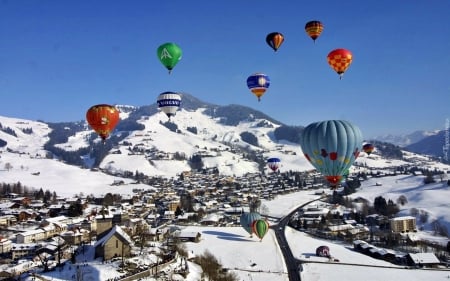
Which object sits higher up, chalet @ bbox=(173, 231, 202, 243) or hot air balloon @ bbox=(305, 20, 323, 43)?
hot air balloon @ bbox=(305, 20, 323, 43)

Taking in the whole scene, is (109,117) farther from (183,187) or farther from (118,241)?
(183,187)

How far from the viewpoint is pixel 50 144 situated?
18050cm

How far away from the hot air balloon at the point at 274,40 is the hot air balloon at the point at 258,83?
2.64m

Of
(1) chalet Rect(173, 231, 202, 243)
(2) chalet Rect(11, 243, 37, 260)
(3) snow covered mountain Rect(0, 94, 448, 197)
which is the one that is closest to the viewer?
(2) chalet Rect(11, 243, 37, 260)

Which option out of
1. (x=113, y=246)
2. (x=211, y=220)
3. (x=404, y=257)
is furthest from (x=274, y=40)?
(x=211, y=220)

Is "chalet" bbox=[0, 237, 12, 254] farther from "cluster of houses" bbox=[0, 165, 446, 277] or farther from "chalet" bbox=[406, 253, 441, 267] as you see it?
"chalet" bbox=[406, 253, 441, 267]

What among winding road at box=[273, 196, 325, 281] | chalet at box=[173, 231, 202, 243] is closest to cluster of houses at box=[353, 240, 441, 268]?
winding road at box=[273, 196, 325, 281]

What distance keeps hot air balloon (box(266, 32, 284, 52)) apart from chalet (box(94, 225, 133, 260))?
17.7 meters

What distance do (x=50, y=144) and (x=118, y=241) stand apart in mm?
170789

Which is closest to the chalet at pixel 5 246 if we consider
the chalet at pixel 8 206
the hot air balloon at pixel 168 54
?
the hot air balloon at pixel 168 54

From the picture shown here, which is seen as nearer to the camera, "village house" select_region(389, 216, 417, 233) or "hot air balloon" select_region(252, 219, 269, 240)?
"hot air balloon" select_region(252, 219, 269, 240)

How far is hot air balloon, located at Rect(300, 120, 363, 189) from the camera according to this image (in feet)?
74.0

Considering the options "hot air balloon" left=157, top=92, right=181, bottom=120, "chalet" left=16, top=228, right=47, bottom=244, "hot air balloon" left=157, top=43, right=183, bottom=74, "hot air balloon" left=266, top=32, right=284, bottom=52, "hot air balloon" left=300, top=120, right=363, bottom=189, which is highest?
"hot air balloon" left=266, top=32, right=284, bottom=52

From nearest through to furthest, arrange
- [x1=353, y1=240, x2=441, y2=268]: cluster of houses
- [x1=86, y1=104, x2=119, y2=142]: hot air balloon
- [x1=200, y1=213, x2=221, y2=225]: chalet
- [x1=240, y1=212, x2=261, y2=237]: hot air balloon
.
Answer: [x1=86, y1=104, x2=119, y2=142]: hot air balloon, [x1=353, y1=240, x2=441, y2=268]: cluster of houses, [x1=240, y1=212, x2=261, y2=237]: hot air balloon, [x1=200, y1=213, x2=221, y2=225]: chalet
